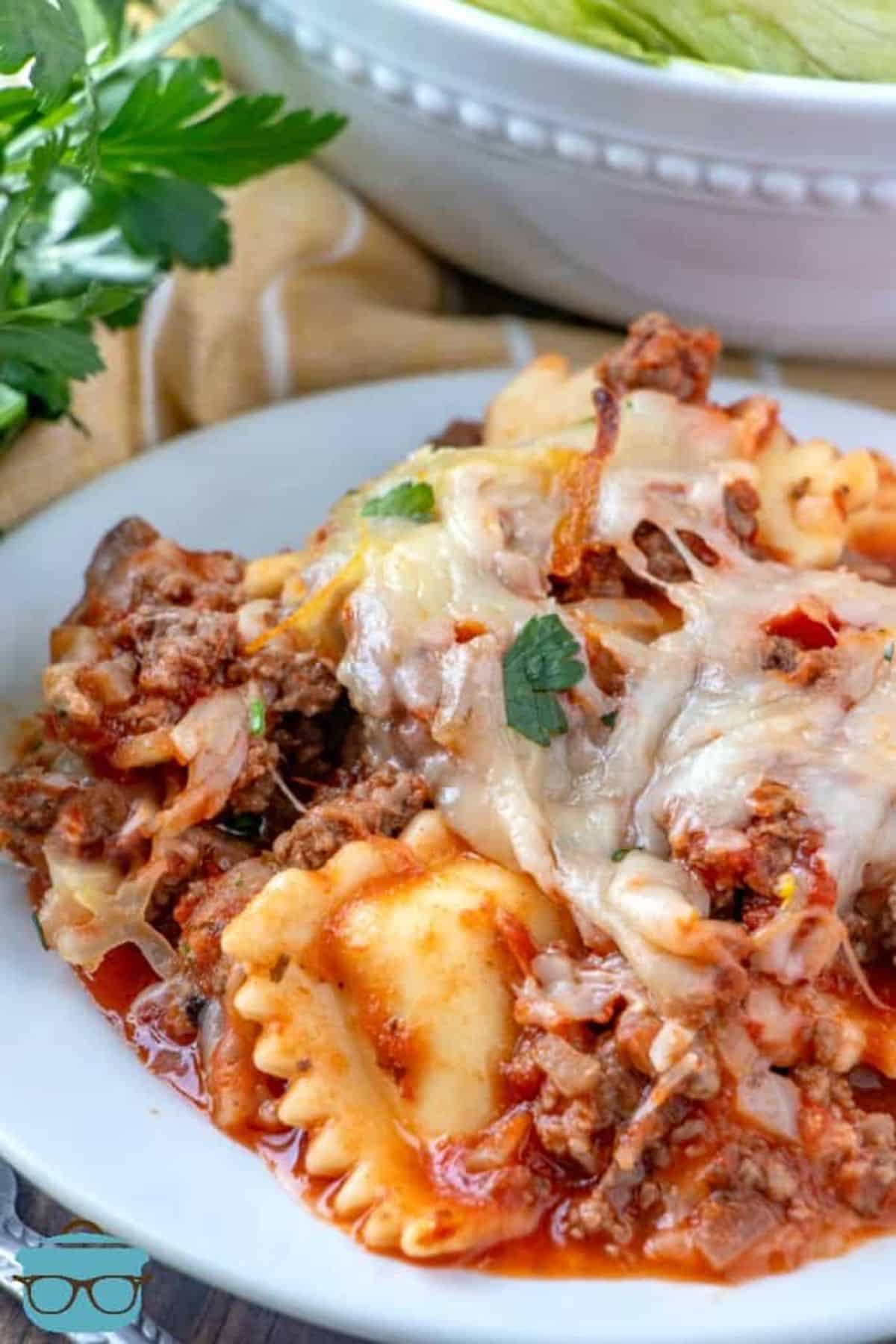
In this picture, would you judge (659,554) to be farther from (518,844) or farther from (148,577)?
(148,577)

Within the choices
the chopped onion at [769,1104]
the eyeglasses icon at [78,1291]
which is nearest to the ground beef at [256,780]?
the eyeglasses icon at [78,1291]

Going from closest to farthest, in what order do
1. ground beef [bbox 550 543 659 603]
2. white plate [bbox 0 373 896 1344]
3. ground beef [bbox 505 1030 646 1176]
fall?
white plate [bbox 0 373 896 1344], ground beef [bbox 505 1030 646 1176], ground beef [bbox 550 543 659 603]

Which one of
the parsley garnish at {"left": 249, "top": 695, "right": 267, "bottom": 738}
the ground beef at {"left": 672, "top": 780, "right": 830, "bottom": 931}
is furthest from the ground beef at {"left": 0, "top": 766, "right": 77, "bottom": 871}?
the ground beef at {"left": 672, "top": 780, "right": 830, "bottom": 931}

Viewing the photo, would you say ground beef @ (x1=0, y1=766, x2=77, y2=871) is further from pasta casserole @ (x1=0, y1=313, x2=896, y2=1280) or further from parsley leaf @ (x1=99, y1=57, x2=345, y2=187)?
parsley leaf @ (x1=99, y1=57, x2=345, y2=187)

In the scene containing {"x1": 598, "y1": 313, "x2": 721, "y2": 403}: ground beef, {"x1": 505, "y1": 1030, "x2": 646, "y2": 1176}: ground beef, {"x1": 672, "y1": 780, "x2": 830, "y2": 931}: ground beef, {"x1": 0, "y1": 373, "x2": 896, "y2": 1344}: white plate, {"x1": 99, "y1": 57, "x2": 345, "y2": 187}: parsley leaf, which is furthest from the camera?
{"x1": 99, "y1": 57, "x2": 345, "y2": 187}: parsley leaf

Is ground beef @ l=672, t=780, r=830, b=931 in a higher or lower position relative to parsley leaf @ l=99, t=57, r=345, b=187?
lower

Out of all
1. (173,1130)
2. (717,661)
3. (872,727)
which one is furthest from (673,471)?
(173,1130)

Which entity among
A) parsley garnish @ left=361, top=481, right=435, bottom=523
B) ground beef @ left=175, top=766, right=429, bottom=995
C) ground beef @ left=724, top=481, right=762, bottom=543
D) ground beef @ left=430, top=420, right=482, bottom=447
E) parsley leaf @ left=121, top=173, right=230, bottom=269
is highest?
parsley leaf @ left=121, top=173, right=230, bottom=269
